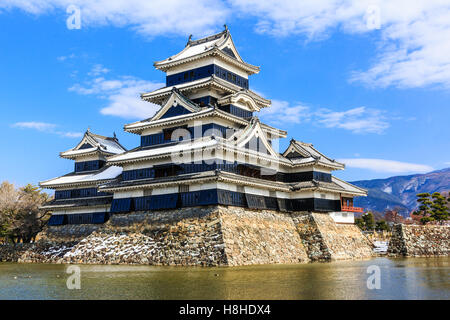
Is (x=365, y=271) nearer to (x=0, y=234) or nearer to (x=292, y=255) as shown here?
(x=292, y=255)

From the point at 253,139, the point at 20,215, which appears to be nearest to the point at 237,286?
the point at 253,139

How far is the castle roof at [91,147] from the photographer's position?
1698 inches

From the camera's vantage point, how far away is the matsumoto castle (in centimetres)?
3089

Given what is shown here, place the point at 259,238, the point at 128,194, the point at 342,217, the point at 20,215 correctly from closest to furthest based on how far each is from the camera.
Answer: the point at 259,238 < the point at 128,194 < the point at 342,217 < the point at 20,215

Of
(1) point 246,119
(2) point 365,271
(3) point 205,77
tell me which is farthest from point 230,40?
(2) point 365,271

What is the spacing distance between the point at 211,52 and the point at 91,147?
645 inches

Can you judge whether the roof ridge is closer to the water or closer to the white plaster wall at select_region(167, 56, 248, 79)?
the white plaster wall at select_region(167, 56, 248, 79)

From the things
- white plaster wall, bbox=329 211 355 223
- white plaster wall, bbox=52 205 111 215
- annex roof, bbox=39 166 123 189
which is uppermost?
annex roof, bbox=39 166 123 189

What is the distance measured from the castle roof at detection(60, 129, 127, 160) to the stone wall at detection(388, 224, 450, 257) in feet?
92.7

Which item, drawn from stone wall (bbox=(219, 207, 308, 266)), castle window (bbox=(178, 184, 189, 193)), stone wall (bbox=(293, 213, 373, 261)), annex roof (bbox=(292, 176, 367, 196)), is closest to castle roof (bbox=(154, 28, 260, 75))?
annex roof (bbox=(292, 176, 367, 196))

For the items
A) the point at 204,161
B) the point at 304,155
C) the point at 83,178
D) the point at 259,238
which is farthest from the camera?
the point at 83,178

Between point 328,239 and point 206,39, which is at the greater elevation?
point 206,39

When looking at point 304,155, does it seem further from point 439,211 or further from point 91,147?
point 91,147

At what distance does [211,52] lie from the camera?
36.8 m
